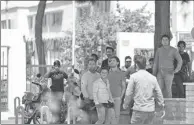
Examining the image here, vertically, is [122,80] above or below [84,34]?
below

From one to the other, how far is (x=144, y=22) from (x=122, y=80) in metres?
42.5

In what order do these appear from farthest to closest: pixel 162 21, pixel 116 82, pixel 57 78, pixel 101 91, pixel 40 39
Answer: pixel 40 39
pixel 162 21
pixel 57 78
pixel 116 82
pixel 101 91

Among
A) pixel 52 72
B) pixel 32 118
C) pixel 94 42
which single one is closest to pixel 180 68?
pixel 52 72

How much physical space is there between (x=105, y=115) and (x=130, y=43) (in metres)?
24.4

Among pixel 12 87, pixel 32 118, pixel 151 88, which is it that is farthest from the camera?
pixel 12 87

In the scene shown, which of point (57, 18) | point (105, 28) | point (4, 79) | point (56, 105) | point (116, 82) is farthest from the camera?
point (57, 18)

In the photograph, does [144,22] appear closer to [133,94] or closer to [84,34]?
[84,34]

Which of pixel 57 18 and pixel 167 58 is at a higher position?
pixel 57 18

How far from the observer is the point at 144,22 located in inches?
2346

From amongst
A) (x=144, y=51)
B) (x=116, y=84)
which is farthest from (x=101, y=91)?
(x=144, y=51)

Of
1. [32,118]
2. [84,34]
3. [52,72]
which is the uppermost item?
[84,34]

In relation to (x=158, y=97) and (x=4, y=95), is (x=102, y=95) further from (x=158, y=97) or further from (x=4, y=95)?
(x=4, y=95)

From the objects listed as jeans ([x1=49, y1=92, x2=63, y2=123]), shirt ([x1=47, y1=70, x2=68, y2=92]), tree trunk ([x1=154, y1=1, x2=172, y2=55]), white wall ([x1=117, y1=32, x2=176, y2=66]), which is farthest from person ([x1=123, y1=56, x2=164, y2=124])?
white wall ([x1=117, y1=32, x2=176, y2=66])

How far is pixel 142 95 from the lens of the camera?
43.4 feet
